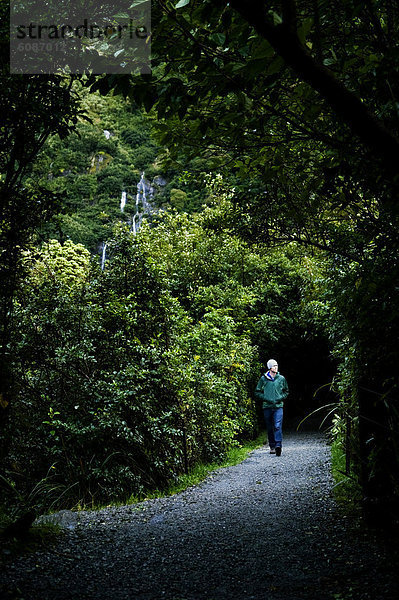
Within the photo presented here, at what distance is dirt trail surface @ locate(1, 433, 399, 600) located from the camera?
3076 mm

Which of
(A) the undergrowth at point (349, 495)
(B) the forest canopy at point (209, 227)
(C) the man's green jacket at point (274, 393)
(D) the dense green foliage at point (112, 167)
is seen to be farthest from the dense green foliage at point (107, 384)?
(D) the dense green foliage at point (112, 167)

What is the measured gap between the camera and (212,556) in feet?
12.9

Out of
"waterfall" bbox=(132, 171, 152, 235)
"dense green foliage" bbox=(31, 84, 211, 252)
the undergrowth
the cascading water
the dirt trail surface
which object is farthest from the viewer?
the cascading water

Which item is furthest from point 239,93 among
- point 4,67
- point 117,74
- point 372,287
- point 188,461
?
point 188,461

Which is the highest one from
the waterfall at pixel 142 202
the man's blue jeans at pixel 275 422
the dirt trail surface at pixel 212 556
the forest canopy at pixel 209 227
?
the waterfall at pixel 142 202

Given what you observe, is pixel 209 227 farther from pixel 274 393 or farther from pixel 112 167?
pixel 112 167

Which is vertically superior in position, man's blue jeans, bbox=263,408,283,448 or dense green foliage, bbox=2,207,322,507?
dense green foliage, bbox=2,207,322,507

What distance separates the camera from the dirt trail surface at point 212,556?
10.1 ft

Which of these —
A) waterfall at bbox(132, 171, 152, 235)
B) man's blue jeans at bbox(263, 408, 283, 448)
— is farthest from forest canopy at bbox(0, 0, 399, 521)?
waterfall at bbox(132, 171, 152, 235)

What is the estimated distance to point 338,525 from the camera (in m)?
4.30

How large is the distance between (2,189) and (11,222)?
34 centimetres

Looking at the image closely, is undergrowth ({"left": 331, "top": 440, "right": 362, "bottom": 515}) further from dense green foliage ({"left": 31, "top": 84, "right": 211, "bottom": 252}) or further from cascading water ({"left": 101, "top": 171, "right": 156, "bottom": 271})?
cascading water ({"left": 101, "top": 171, "right": 156, "bottom": 271})

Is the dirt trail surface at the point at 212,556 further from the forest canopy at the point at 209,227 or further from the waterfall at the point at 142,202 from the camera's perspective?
the waterfall at the point at 142,202

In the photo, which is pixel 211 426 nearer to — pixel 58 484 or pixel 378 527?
pixel 58 484
